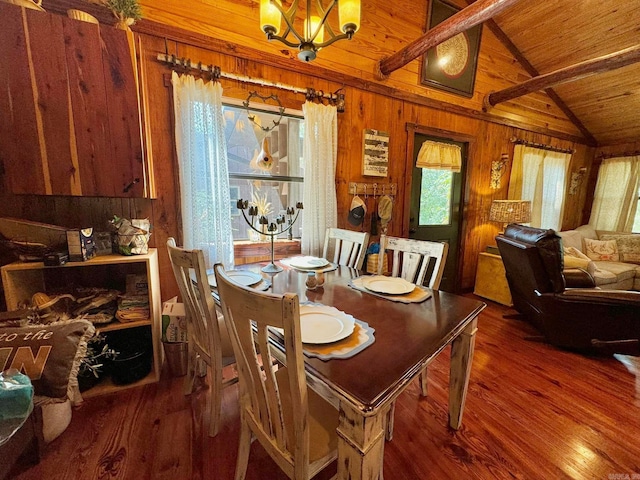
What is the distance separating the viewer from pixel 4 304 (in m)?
1.56

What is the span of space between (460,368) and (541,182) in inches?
161

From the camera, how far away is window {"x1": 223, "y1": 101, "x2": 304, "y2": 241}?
2197mm

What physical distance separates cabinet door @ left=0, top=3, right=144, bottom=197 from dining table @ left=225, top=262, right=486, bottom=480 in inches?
44.3

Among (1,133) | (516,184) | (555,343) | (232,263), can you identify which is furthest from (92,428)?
(516,184)

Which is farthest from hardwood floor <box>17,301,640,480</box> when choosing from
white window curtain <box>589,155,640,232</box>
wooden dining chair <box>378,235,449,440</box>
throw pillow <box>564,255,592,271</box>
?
white window curtain <box>589,155,640,232</box>

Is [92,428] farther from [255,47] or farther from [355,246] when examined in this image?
[255,47]

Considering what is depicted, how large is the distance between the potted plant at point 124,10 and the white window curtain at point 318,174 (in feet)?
3.94

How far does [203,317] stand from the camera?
4.13 ft

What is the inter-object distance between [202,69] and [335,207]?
1456mm

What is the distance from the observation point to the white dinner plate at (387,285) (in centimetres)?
136

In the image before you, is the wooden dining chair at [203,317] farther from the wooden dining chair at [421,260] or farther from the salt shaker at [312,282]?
the wooden dining chair at [421,260]

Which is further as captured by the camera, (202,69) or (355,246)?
(355,246)

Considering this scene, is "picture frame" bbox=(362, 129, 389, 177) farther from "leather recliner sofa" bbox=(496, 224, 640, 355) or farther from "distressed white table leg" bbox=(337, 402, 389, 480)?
"distressed white table leg" bbox=(337, 402, 389, 480)

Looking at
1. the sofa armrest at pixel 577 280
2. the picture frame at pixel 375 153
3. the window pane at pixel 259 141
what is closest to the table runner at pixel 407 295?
the window pane at pixel 259 141
